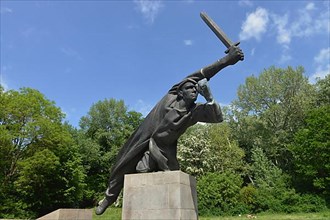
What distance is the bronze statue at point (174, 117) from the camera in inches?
289

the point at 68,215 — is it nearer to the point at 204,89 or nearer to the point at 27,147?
A: the point at 204,89

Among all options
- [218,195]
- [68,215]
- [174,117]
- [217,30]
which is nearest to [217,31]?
[217,30]

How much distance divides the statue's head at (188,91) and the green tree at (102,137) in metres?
38.7

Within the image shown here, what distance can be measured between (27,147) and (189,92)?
27.9 meters

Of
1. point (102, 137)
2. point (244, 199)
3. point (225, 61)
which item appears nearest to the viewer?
point (225, 61)

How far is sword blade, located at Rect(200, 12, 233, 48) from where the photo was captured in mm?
7531

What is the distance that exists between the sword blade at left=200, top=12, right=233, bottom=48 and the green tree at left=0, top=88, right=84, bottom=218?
25248mm

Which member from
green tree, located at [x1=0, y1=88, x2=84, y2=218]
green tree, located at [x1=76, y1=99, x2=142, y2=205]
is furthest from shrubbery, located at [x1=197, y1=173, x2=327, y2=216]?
green tree, located at [x1=76, y1=99, x2=142, y2=205]

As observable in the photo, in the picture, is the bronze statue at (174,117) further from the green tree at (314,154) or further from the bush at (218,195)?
the green tree at (314,154)

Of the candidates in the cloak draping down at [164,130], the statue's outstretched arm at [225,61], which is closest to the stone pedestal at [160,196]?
the cloak draping down at [164,130]

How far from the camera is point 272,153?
131ft

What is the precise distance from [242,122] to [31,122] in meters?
24.6

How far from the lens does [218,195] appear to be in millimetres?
29562

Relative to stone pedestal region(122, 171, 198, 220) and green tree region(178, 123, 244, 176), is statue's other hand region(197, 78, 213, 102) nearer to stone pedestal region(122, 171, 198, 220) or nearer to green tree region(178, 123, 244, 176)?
stone pedestal region(122, 171, 198, 220)
